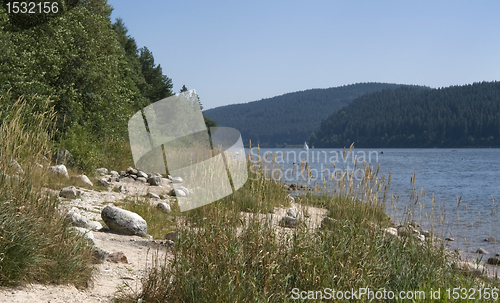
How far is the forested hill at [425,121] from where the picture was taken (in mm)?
95562

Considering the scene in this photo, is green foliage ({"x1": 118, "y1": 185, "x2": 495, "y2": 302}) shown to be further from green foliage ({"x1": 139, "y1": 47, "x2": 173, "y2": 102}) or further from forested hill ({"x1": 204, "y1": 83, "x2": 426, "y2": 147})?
forested hill ({"x1": 204, "y1": 83, "x2": 426, "y2": 147})

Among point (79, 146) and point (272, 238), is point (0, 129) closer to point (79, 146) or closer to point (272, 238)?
point (272, 238)

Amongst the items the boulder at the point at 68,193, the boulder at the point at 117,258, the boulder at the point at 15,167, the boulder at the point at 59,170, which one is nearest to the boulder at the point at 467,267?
the boulder at the point at 117,258

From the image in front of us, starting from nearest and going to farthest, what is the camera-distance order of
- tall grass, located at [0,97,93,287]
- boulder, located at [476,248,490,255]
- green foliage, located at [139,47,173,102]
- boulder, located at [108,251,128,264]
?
tall grass, located at [0,97,93,287], boulder, located at [108,251,128,264], boulder, located at [476,248,490,255], green foliage, located at [139,47,173,102]

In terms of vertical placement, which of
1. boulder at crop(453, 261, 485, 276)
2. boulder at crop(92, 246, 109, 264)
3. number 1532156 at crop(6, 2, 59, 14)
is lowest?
boulder at crop(453, 261, 485, 276)

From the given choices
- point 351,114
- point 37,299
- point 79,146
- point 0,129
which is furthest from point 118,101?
point 351,114

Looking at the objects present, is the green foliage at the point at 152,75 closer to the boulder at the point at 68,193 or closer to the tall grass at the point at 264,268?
the boulder at the point at 68,193

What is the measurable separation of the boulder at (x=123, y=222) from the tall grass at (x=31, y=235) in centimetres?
185

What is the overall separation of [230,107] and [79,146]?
4644 inches

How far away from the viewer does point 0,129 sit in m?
3.95

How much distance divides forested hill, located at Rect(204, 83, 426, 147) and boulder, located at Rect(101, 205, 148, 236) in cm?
9302

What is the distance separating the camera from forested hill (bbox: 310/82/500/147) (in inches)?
3762

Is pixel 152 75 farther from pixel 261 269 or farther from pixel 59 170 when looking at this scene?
pixel 261 269

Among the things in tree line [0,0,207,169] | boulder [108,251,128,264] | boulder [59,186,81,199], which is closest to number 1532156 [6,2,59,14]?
tree line [0,0,207,169]
